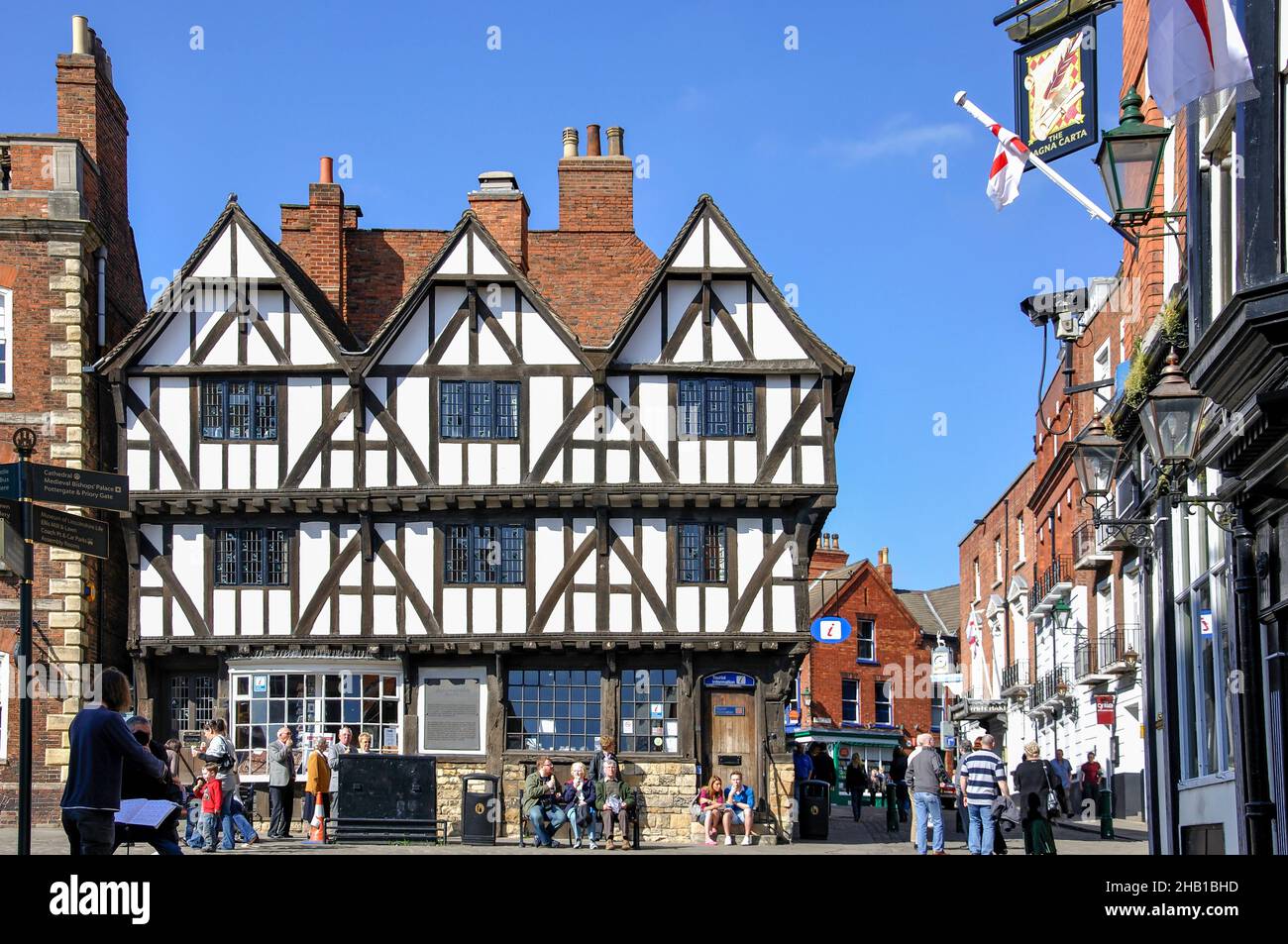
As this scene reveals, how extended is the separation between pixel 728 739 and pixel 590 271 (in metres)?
9.92

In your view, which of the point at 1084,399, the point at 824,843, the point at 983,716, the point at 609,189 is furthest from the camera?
the point at 983,716

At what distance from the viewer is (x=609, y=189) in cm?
3272

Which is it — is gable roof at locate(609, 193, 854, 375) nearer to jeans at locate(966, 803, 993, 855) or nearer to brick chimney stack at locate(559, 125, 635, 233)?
brick chimney stack at locate(559, 125, 635, 233)

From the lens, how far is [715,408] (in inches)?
1107

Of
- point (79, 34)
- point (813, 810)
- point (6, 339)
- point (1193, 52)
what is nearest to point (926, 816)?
point (813, 810)

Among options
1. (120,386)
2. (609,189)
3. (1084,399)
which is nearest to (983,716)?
(1084,399)

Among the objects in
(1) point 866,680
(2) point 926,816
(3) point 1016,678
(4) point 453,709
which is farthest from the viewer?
(1) point 866,680

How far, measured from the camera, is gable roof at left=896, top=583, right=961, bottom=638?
2862 inches

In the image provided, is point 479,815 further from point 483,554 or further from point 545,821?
point 483,554

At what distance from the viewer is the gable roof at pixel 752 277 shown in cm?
2798
